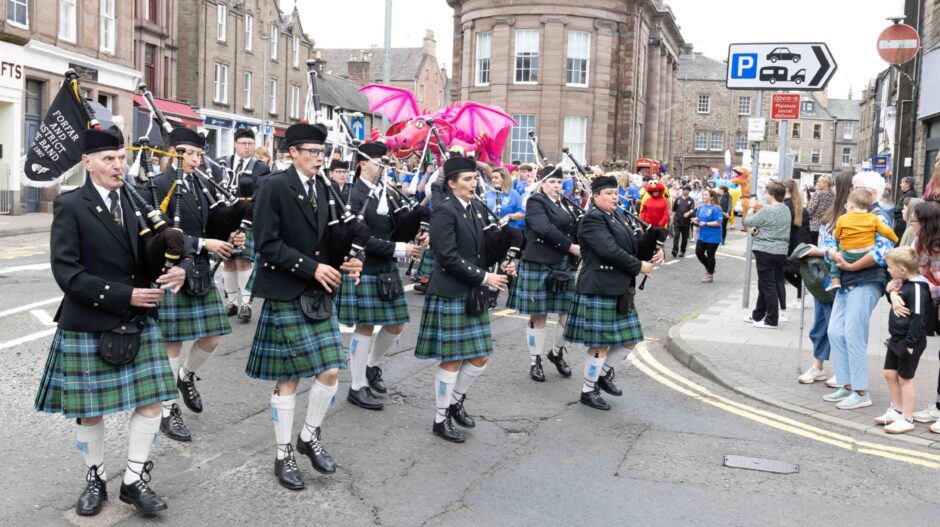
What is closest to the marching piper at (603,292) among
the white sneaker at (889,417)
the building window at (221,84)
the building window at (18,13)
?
the white sneaker at (889,417)

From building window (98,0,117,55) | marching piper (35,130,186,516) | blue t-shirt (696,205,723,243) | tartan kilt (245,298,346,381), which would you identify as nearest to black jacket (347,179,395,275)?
tartan kilt (245,298,346,381)

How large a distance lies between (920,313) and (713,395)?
1.89 m

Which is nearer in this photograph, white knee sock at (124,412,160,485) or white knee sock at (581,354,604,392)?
white knee sock at (124,412,160,485)

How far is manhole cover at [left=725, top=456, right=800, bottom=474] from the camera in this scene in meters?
5.66

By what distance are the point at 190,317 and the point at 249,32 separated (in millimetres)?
42593

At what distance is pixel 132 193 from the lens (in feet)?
15.4

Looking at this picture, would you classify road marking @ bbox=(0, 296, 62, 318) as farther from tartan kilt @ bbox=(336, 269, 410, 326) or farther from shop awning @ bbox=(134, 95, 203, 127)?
shop awning @ bbox=(134, 95, 203, 127)

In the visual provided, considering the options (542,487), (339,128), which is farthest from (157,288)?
(339,128)

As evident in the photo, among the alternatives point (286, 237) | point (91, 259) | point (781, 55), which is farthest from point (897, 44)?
point (91, 259)

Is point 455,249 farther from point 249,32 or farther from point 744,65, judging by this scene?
point 249,32

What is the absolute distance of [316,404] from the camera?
5238 mm

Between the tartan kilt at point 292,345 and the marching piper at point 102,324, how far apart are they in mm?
686

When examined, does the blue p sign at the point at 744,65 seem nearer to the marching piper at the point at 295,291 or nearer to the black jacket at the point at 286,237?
the marching piper at the point at 295,291

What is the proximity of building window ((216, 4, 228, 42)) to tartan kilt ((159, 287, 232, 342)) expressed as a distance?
129 feet
